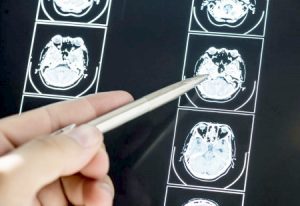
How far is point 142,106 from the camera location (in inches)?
27.6

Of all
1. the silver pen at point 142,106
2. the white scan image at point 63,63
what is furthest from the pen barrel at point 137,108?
the white scan image at point 63,63

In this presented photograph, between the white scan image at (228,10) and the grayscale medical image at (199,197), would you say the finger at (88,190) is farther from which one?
→ the white scan image at (228,10)

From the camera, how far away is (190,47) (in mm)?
766

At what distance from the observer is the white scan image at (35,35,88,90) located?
78 cm

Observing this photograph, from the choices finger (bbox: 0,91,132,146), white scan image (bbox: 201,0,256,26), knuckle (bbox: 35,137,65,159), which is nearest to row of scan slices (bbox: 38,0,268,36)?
white scan image (bbox: 201,0,256,26)

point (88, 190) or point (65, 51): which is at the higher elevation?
point (65, 51)

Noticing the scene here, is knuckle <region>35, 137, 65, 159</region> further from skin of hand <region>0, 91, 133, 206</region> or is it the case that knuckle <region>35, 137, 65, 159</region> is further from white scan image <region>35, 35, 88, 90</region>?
white scan image <region>35, 35, 88, 90</region>

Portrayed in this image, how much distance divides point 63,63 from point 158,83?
115 mm

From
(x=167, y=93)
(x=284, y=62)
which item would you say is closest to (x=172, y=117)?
(x=167, y=93)

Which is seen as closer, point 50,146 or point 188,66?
point 50,146

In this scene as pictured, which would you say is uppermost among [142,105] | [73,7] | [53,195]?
[73,7]

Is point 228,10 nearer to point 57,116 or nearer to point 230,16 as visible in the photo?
point 230,16

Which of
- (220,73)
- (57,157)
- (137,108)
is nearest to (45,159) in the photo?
(57,157)

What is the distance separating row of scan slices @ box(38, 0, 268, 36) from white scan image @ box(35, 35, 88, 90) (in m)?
0.03
